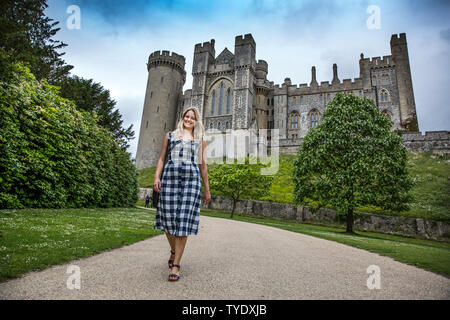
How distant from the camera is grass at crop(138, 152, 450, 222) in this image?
57.8 feet

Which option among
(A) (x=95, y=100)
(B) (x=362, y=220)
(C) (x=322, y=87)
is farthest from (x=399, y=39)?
(A) (x=95, y=100)

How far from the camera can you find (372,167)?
42.6 ft

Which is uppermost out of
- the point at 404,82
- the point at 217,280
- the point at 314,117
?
the point at 404,82

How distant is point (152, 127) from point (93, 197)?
39.1 metres

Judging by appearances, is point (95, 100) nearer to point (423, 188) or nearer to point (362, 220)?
point (362, 220)

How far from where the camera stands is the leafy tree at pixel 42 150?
21.4 feet

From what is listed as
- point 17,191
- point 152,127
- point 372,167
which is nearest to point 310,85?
point 152,127

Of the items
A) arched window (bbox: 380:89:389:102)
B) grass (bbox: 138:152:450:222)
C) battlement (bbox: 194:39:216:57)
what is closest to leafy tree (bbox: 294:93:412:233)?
grass (bbox: 138:152:450:222)

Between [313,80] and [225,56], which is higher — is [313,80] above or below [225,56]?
below

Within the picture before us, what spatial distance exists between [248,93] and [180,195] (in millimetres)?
42991

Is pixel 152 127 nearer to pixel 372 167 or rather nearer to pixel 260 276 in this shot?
pixel 372 167

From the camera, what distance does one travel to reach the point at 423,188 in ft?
71.6

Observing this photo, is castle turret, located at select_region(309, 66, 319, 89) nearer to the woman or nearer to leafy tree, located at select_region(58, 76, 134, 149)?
leafy tree, located at select_region(58, 76, 134, 149)

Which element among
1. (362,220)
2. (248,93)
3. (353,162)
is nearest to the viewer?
(353,162)
